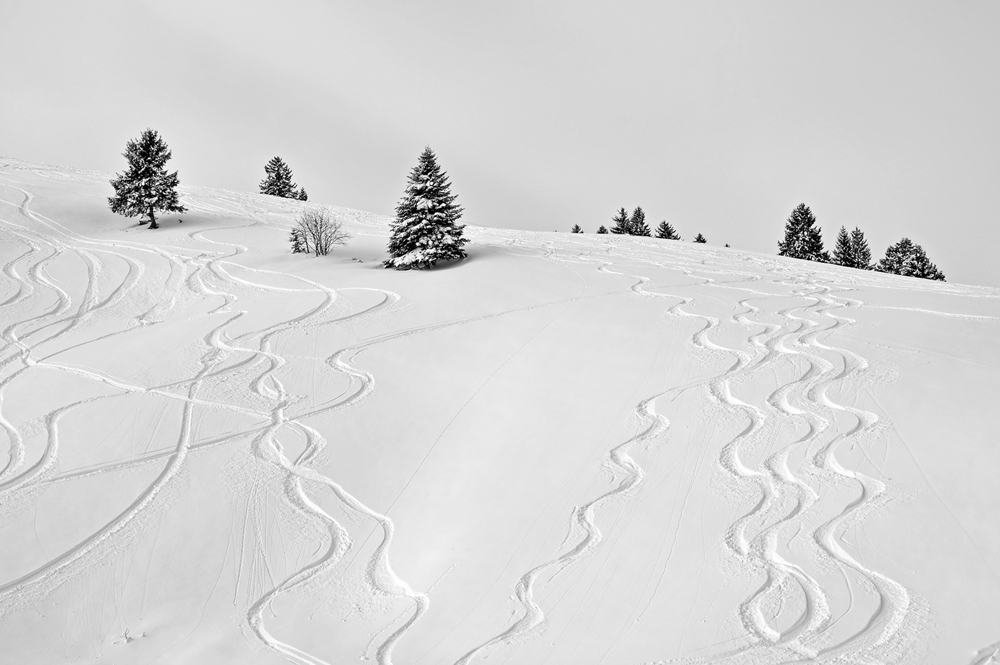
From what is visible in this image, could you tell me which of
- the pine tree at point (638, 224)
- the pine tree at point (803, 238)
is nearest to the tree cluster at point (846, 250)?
the pine tree at point (803, 238)

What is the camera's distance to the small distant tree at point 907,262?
175 ft

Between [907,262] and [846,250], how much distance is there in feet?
16.0

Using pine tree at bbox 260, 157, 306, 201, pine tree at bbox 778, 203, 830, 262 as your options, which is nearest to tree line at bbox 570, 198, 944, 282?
pine tree at bbox 778, 203, 830, 262

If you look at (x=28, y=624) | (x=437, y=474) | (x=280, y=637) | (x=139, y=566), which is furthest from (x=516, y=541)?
(x=28, y=624)

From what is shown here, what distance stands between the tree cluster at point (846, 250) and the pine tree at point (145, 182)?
4327cm

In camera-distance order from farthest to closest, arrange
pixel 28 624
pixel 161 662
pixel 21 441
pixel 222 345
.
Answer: pixel 222 345 → pixel 21 441 → pixel 28 624 → pixel 161 662

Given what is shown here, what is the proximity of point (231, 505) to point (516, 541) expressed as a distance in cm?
436

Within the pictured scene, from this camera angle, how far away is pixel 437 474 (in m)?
10.5

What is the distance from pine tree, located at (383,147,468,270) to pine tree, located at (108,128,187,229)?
42.3 ft

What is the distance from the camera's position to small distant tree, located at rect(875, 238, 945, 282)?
2101 inches

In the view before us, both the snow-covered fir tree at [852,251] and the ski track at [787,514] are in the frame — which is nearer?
the ski track at [787,514]

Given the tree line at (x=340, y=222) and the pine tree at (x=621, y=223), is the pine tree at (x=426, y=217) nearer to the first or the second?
the tree line at (x=340, y=222)

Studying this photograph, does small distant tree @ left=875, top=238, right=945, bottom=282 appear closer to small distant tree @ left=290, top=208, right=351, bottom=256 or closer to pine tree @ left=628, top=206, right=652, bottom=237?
pine tree @ left=628, top=206, right=652, bottom=237

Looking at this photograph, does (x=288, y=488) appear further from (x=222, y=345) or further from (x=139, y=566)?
(x=222, y=345)
